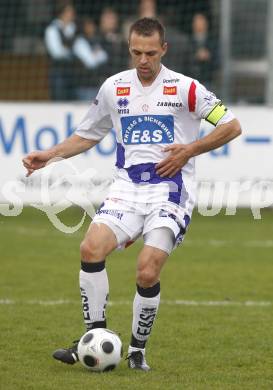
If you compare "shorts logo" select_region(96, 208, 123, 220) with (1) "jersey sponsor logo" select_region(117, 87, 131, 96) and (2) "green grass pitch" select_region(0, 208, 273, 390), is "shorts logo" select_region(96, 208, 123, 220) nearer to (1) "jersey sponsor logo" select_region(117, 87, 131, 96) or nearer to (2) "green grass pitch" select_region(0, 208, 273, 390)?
(1) "jersey sponsor logo" select_region(117, 87, 131, 96)

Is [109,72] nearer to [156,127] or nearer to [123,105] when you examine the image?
[123,105]

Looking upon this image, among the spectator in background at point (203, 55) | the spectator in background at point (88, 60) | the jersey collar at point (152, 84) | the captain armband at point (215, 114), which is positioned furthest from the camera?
the spectator in background at point (88, 60)

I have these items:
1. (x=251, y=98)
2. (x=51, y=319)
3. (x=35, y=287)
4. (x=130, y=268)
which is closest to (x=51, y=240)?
(x=130, y=268)

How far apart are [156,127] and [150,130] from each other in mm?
43

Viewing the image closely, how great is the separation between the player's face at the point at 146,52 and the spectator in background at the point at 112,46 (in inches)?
443

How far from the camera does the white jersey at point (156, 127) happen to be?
22.0 ft

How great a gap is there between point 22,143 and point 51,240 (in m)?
2.49

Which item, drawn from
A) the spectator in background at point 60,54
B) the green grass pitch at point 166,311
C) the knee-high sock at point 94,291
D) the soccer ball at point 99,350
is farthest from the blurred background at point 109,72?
the soccer ball at point 99,350

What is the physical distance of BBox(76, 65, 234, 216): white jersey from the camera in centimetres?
671

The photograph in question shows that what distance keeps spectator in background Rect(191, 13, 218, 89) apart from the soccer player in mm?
10829

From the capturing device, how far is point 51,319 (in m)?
8.41

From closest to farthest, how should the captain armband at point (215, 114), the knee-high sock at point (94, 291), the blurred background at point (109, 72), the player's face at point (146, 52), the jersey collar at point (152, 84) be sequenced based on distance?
the knee-high sock at point (94, 291), the player's face at point (146, 52), the captain armband at point (215, 114), the jersey collar at point (152, 84), the blurred background at point (109, 72)

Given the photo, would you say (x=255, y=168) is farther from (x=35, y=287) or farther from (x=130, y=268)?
(x=35, y=287)

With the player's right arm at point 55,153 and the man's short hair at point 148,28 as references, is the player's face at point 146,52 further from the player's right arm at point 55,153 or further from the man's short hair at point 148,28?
the player's right arm at point 55,153
